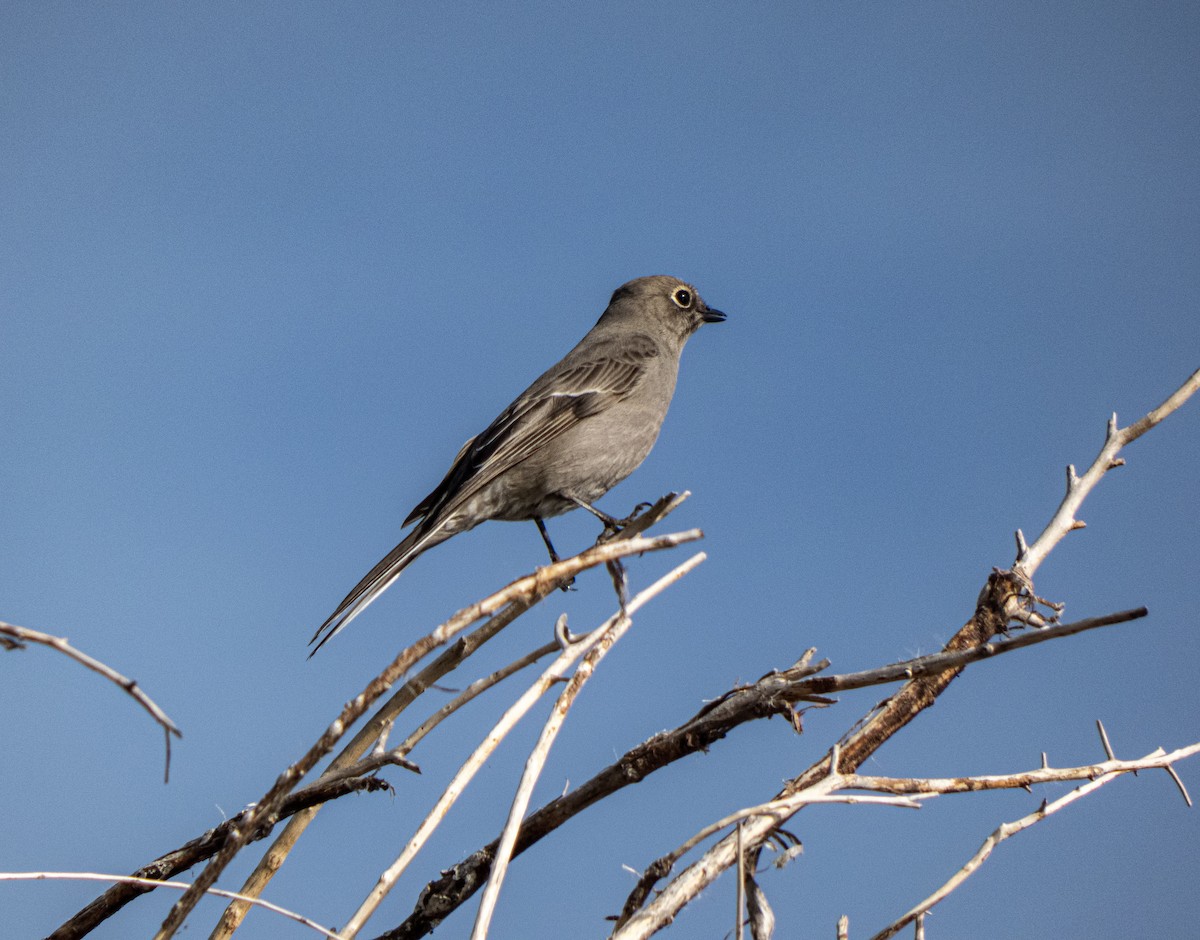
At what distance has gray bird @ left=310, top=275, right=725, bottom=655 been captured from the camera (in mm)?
7070

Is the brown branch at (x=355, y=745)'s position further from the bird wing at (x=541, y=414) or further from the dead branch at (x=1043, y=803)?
the bird wing at (x=541, y=414)

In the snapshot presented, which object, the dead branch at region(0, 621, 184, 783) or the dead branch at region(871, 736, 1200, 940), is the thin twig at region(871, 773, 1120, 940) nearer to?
the dead branch at region(871, 736, 1200, 940)

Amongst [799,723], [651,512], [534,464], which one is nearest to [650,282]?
[534,464]

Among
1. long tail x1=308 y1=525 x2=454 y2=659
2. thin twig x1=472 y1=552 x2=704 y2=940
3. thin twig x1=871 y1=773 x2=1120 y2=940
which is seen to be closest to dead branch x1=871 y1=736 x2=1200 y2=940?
thin twig x1=871 y1=773 x2=1120 y2=940

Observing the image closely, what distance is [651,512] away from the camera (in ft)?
11.8

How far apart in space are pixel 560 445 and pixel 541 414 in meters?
0.34

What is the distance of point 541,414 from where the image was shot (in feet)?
24.9

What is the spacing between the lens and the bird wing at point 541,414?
23.3ft

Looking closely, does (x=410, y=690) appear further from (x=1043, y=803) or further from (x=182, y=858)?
(x=1043, y=803)

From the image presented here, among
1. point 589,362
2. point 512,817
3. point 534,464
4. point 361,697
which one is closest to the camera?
point 361,697

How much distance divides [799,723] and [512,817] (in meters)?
0.65

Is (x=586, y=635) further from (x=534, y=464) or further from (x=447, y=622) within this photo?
(x=534, y=464)

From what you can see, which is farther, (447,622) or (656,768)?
(656,768)

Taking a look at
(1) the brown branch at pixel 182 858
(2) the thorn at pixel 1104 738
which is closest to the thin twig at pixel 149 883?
(1) the brown branch at pixel 182 858
